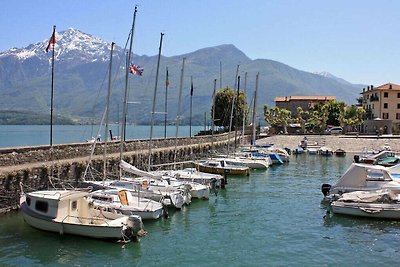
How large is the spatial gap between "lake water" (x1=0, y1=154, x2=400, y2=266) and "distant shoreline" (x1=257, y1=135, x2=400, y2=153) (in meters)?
55.2

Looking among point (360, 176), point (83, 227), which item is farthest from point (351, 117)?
point (83, 227)

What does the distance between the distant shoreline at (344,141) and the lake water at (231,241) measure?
55184 mm

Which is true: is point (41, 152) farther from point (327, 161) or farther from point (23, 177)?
point (327, 161)

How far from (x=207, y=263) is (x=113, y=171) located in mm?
19540

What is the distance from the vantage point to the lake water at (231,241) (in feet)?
68.3

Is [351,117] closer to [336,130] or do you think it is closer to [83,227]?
[336,130]

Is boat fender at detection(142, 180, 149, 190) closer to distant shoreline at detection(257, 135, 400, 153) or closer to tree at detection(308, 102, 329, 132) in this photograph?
distant shoreline at detection(257, 135, 400, 153)

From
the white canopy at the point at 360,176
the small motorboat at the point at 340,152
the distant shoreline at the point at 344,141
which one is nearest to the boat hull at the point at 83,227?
the white canopy at the point at 360,176

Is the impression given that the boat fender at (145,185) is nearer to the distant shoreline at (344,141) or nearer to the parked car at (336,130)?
the distant shoreline at (344,141)

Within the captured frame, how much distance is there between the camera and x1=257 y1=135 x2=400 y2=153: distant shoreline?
8538 cm

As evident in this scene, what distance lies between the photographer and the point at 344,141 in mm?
89688

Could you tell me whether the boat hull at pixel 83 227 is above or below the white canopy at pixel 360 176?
below

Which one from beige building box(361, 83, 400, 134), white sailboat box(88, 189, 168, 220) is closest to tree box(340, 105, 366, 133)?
beige building box(361, 83, 400, 134)

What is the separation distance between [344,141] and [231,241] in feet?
231
